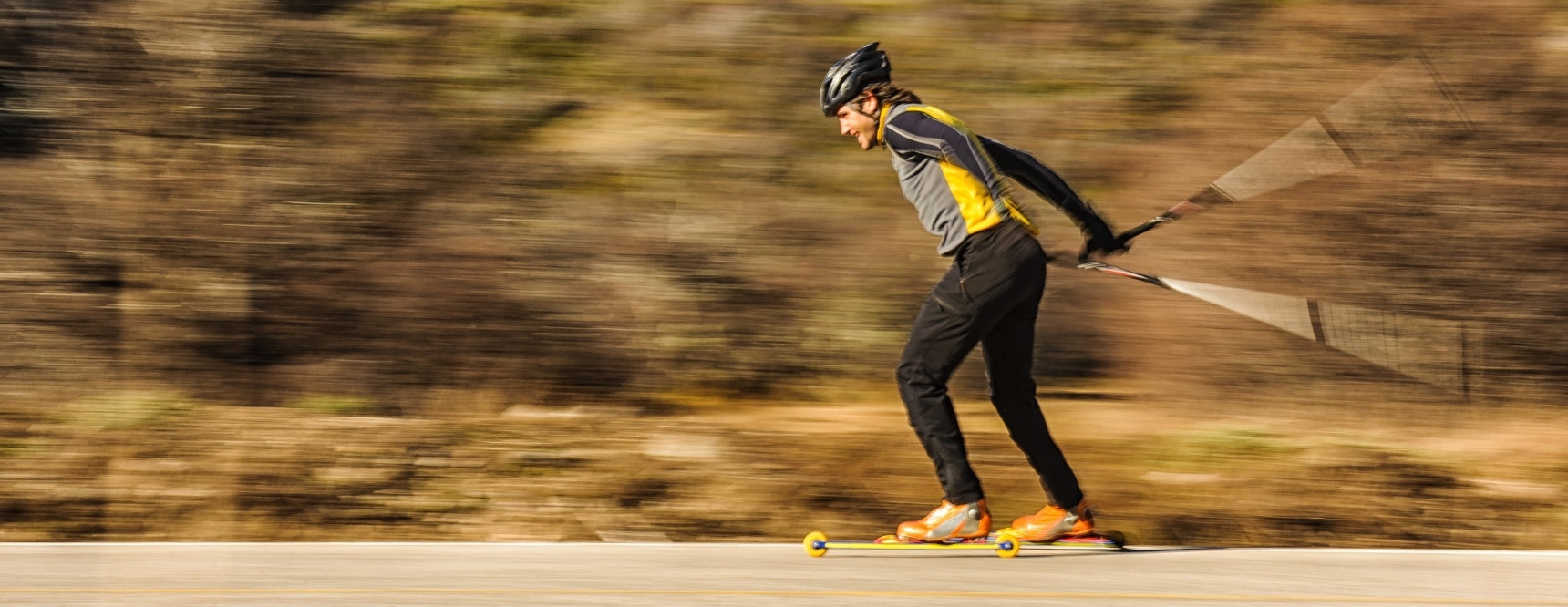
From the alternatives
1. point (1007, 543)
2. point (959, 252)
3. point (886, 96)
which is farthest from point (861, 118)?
point (1007, 543)

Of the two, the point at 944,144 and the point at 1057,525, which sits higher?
the point at 944,144

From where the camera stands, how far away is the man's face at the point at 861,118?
210 inches

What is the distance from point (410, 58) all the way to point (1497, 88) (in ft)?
17.9

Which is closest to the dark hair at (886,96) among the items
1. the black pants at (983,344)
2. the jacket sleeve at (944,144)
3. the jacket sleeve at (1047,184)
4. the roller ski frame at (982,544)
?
the jacket sleeve at (944,144)

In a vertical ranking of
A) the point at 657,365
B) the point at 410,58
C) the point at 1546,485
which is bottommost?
the point at 1546,485

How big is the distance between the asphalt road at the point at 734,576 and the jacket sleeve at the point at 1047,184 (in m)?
1.16

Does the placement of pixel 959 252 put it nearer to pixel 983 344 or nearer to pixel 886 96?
pixel 983 344

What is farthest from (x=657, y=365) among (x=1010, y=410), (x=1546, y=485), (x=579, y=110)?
(x=1546, y=485)

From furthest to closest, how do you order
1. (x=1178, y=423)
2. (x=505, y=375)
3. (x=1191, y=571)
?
(x=505, y=375), (x=1178, y=423), (x=1191, y=571)

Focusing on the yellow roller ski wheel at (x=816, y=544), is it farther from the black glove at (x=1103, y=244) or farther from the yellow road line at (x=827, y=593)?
the black glove at (x=1103, y=244)

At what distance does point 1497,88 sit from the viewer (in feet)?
24.6

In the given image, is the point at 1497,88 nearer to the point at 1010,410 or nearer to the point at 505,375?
the point at 1010,410

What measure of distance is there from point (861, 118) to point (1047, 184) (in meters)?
0.65

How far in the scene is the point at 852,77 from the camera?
529 centimetres
